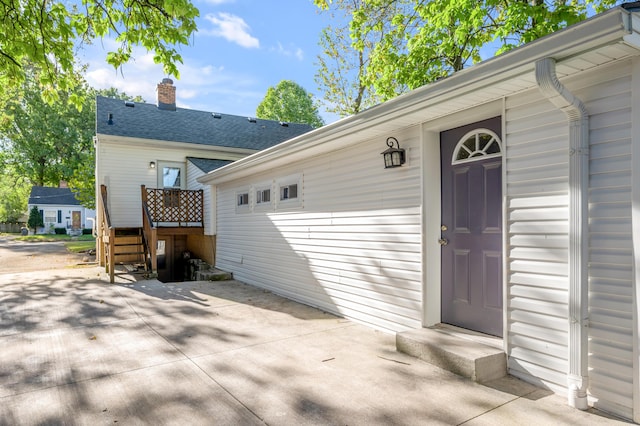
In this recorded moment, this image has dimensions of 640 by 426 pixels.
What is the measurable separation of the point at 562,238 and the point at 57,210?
137ft

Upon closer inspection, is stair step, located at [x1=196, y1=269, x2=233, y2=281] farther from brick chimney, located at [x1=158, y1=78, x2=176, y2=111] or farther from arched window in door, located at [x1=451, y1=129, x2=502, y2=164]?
brick chimney, located at [x1=158, y1=78, x2=176, y2=111]

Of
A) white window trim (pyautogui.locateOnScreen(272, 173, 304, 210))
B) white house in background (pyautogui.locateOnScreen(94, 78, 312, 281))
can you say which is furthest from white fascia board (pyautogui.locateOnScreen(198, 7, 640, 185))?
white house in background (pyautogui.locateOnScreen(94, 78, 312, 281))

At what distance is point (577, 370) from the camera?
8.29 ft

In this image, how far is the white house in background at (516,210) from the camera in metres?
2.42

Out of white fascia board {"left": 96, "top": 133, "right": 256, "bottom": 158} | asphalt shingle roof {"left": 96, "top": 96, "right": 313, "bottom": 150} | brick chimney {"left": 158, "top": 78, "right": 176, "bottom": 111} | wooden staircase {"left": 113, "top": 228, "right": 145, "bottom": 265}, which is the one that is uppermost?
brick chimney {"left": 158, "top": 78, "right": 176, "bottom": 111}

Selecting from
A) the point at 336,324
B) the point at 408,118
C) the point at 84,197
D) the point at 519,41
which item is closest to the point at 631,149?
the point at 408,118

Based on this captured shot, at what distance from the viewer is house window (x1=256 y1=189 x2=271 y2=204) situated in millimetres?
7209

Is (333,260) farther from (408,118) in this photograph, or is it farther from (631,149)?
(631,149)

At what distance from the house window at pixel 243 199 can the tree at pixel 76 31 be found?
3577 millimetres

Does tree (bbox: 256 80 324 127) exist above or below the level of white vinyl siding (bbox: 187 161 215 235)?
above

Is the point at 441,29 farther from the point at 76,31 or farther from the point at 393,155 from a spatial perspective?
the point at 76,31

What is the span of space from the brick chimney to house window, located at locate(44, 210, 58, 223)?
28.3 m

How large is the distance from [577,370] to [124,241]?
898cm

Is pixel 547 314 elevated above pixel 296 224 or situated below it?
below
